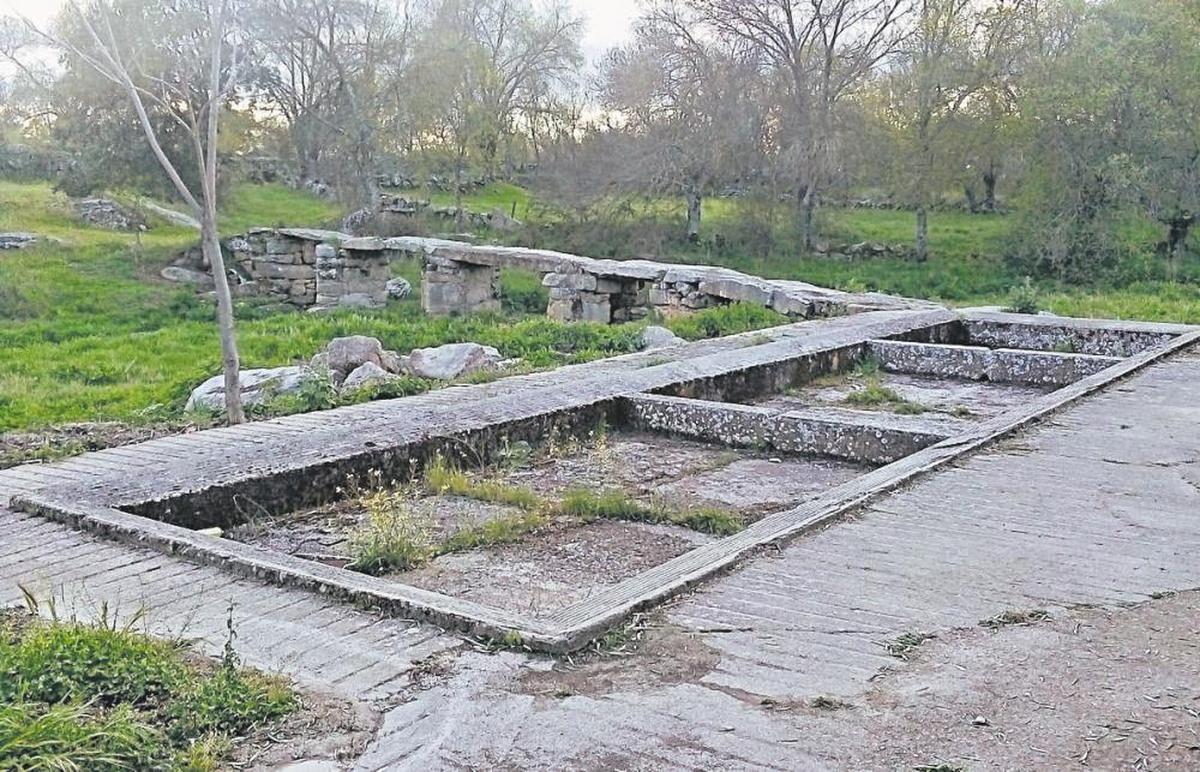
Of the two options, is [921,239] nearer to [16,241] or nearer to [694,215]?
[694,215]

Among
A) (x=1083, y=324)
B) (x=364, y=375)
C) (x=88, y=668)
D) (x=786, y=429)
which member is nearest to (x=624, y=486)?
(x=786, y=429)

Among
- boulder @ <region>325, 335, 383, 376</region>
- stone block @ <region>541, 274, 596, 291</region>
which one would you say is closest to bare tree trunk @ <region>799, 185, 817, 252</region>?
stone block @ <region>541, 274, 596, 291</region>

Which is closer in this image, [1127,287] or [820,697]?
[820,697]

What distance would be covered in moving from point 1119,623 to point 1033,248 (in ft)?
74.6

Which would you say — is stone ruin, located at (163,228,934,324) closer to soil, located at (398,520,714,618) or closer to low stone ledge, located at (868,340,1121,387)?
low stone ledge, located at (868,340,1121,387)

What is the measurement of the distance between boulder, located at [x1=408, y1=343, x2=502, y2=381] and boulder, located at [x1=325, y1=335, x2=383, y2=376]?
410 millimetres

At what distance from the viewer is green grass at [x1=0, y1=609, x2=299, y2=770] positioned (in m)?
2.40

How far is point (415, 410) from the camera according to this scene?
257 inches

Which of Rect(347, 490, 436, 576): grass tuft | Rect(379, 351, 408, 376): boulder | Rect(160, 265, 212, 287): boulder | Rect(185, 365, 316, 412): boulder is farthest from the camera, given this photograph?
Rect(160, 265, 212, 287): boulder

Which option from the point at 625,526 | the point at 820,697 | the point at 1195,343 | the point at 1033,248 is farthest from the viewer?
the point at 1033,248

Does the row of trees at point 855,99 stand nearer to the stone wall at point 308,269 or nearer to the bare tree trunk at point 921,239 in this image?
the bare tree trunk at point 921,239

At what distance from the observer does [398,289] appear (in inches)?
798

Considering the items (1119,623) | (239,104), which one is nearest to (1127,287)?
(239,104)

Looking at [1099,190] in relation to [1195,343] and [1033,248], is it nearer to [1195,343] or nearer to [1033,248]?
[1033,248]
